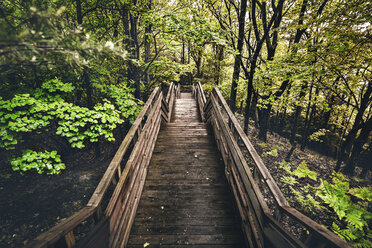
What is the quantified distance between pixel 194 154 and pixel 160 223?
2.07 metres

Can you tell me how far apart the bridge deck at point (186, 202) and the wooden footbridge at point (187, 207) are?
16 millimetres

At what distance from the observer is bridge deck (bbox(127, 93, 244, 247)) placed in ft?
8.91

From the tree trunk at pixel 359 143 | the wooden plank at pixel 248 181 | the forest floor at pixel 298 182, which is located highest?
the wooden plank at pixel 248 181

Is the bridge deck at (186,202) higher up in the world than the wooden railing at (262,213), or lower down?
lower down

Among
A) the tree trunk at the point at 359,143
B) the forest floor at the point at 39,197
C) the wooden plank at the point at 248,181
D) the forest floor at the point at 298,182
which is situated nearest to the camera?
the wooden plank at the point at 248,181

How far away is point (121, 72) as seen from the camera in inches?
328

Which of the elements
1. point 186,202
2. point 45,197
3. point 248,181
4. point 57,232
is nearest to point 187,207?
point 186,202

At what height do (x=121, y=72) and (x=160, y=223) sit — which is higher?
(x=121, y=72)

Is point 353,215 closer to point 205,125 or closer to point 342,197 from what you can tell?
point 342,197

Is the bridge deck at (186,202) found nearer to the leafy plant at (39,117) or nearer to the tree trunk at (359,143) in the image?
the leafy plant at (39,117)

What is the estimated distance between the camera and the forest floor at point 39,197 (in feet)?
15.2

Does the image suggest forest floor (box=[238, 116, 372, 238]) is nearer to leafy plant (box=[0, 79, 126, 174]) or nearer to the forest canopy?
the forest canopy

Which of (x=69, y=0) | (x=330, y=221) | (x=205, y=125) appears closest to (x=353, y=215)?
(x=330, y=221)

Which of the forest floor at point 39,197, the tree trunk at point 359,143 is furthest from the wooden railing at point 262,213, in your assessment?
the tree trunk at point 359,143
